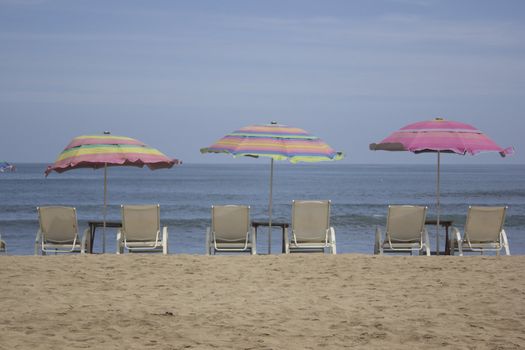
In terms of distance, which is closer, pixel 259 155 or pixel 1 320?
pixel 1 320

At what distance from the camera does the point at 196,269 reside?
1047 centimetres

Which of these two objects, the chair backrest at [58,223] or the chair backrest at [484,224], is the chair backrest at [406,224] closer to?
the chair backrest at [484,224]

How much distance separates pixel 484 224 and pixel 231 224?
11.0 feet

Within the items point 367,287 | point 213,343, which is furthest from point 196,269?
point 213,343

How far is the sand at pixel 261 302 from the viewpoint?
6652mm

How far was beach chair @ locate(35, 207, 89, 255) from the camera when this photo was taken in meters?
11.4

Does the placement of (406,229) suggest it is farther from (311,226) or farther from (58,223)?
(58,223)

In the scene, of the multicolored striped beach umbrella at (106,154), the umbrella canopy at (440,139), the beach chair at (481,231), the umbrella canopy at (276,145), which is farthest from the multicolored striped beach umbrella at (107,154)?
the beach chair at (481,231)

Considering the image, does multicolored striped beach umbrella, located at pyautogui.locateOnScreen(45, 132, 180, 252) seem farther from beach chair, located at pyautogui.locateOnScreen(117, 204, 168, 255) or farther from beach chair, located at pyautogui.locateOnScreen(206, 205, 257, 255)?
beach chair, located at pyautogui.locateOnScreen(206, 205, 257, 255)

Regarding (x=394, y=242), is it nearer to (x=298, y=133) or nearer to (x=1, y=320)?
(x=298, y=133)

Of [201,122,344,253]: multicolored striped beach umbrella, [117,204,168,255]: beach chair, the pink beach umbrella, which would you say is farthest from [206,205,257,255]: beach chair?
the pink beach umbrella

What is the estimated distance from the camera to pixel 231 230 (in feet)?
38.0

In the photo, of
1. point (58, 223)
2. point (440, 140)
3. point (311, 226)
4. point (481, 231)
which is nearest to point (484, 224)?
point (481, 231)

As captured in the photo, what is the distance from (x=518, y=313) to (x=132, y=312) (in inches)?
134
